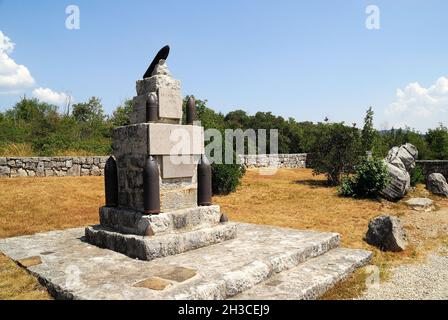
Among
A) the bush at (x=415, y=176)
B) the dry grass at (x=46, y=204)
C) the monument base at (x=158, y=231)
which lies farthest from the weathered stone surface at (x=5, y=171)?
the bush at (x=415, y=176)

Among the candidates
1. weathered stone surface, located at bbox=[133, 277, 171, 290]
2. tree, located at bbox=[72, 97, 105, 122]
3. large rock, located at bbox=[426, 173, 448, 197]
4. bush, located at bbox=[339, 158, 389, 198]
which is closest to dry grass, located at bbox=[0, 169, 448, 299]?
large rock, located at bbox=[426, 173, 448, 197]

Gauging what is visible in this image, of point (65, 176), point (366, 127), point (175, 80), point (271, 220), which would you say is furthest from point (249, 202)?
point (366, 127)

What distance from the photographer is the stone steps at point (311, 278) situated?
3832 mm

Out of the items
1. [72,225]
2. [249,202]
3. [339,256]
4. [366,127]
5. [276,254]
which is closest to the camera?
[276,254]

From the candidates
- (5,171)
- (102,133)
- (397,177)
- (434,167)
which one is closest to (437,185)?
(397,177)

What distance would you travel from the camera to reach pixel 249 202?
37.1 feet

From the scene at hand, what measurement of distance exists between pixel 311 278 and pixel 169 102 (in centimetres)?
Answer: 321

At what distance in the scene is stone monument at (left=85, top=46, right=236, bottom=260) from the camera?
495 centimetres

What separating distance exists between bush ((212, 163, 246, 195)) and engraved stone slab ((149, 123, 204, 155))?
6499 millimetres

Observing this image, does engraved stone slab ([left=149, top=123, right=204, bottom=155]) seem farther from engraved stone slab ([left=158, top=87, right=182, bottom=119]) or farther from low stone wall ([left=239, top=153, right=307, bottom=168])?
low stone wall ([left=239, top=153, right=307, bottom=168])

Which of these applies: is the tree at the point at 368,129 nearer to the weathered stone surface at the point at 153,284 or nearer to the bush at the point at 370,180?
the bush at the point at 370,180
